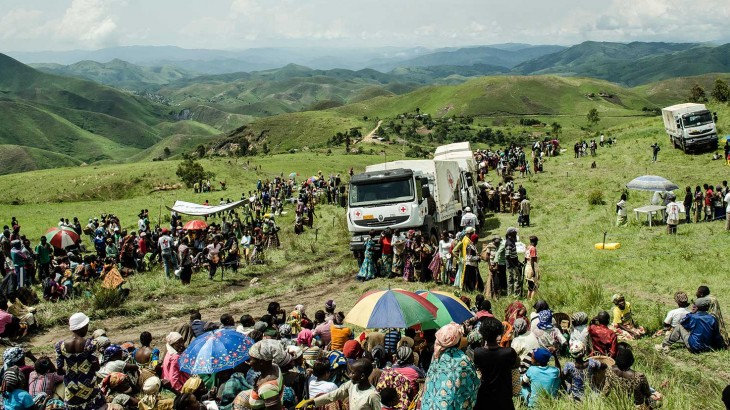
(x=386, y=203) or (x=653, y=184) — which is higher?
(x=386, y=203)

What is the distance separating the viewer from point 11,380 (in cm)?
714

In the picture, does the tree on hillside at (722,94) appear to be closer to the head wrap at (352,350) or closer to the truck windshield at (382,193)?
the truck windshield at (382,193)

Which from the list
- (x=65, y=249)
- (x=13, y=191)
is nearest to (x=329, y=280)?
(x=65, y=249)

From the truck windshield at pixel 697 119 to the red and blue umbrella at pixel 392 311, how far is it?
33891 millimetres

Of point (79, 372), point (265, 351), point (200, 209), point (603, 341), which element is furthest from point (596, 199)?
point (79, 372)

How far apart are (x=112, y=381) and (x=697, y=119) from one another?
38.6m

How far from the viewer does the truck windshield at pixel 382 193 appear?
19859mm

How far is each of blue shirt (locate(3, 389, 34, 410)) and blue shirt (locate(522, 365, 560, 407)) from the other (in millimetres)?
6493

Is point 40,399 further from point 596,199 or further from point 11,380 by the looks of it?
point 596,199

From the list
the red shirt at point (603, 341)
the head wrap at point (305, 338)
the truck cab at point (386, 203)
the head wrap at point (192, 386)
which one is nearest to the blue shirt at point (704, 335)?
the red shirt at point (603, 341)

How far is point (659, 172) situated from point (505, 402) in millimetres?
32488

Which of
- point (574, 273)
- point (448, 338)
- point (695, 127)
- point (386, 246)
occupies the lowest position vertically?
point (574, 273)

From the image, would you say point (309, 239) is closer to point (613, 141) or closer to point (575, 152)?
point (575, 152)

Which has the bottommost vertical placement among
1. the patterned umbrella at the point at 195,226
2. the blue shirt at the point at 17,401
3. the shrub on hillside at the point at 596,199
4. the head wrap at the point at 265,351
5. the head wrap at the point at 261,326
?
the shrub on hillside at the point at 596,199
